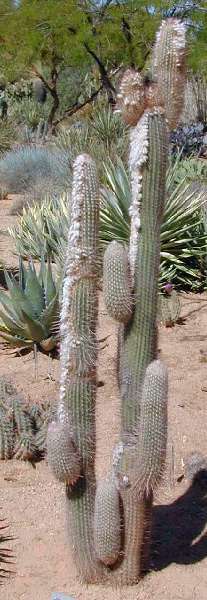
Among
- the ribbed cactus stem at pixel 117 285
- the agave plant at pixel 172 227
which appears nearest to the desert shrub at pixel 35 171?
the agave plant at pixel 172 227

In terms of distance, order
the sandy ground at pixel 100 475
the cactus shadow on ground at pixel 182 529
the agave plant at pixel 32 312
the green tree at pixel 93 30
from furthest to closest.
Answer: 1. the green tree at pixel 93 30
2. the agave plant at pixel 32 312
3. the cactus shadow on ground at pixel 182 529
4. the sandy ground at pixel 100 475

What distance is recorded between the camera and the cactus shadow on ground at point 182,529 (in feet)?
13.7

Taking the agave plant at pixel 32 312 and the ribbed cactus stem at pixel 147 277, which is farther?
the agave plant at pixel 32 312

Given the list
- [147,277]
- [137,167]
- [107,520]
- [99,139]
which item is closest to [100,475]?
[107,520]

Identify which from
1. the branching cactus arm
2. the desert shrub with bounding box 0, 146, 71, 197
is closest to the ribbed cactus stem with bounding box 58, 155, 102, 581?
the branching cactus arm

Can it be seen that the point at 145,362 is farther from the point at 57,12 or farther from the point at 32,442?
the point at 57,12

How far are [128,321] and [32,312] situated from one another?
12.4 feet

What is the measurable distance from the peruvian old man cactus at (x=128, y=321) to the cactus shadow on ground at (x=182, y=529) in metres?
0.53

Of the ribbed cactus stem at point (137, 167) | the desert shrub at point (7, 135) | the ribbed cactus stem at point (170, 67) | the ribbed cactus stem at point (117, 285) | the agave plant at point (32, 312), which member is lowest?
the agave plant at point (32, 312)

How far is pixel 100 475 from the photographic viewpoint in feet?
15.9

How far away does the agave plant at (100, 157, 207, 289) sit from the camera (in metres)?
9.01

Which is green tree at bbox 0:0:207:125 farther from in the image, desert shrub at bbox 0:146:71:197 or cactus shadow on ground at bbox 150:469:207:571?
cactus shadow on ground at bbox 150:469:207:571

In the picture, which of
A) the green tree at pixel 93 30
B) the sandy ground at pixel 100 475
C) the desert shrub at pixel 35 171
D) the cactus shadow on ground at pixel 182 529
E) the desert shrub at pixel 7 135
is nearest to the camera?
the sandy ground at pixel 100 475

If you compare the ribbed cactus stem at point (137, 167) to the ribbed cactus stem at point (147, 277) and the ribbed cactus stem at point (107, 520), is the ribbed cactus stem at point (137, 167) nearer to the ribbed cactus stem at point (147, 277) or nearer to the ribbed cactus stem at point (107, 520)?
the ribbed cactus stem at point (147, 277)
